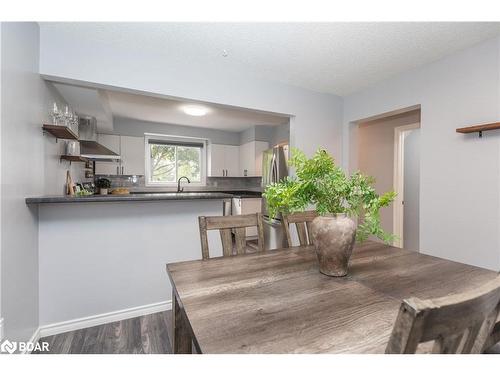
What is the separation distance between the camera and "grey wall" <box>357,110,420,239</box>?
3.94 m

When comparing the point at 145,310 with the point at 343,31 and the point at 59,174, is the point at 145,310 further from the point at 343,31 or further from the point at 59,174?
the point at 343,31

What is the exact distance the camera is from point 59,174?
245 centimetres

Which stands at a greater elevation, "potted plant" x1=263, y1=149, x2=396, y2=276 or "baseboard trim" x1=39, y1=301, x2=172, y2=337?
"potted plant" x1=263, y1=149, x2=396, y2=276

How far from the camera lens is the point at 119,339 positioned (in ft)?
6.12

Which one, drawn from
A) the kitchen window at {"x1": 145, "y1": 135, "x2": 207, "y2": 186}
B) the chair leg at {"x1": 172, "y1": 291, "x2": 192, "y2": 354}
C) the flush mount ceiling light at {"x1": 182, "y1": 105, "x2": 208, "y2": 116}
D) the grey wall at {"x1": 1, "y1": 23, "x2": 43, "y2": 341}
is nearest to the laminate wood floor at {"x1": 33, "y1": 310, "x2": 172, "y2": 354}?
the grey wall at {"x1": 1, "y1": 23, "x2": 43, "y2": 341}

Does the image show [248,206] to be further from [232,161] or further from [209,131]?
[209,131]

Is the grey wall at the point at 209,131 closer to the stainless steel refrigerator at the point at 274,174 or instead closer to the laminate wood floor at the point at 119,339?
the stainless steel refrigerator at the point at 274,174

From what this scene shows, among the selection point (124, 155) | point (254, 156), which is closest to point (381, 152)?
point (254, 156)

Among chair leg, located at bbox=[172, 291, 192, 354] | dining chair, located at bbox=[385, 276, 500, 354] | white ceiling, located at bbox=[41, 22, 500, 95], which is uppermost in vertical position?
white ceiling, located at bbox=[41, 22, 500, 95]

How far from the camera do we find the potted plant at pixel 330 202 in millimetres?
1152

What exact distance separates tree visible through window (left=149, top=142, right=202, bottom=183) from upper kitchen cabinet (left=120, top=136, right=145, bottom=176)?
1.21 feet

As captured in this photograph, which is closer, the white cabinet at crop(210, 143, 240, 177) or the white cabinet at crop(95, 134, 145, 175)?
the white cabinet at crop(95, 134, 145, 175)

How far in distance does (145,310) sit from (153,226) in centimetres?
74

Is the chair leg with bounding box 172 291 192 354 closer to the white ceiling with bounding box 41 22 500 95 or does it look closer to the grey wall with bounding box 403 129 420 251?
Answer: the white ceiling with bounding box 41 22 500 95
